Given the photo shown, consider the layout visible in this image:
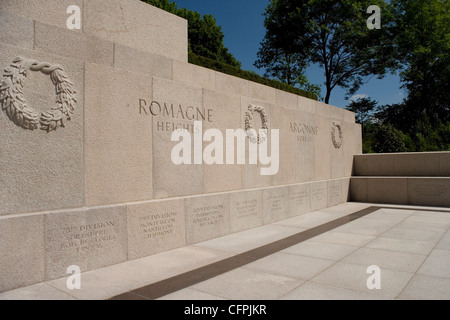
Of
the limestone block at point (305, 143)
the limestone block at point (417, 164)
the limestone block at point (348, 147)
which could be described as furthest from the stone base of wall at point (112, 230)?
the limestone block at point (417, 164)

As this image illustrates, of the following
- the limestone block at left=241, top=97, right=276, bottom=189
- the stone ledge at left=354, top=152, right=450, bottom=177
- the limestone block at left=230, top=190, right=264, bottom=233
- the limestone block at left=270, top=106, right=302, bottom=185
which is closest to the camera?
the limestone block at left=230, top=190, right=264, bottom=233

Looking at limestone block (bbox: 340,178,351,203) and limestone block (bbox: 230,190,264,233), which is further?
limestone block (bbox: 340,178,351,203)

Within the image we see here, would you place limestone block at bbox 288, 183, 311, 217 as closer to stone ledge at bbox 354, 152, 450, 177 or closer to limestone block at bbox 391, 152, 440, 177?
stone ledge at bbox 354, 152, 450, 177

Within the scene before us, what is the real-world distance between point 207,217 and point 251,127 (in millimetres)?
2593

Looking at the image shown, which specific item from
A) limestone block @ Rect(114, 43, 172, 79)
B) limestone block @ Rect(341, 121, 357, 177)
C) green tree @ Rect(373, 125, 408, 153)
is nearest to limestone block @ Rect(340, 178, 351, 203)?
limestone block @ Rect(341, 121, 357, 177)

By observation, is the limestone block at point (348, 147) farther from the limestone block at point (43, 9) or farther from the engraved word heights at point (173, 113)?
the limestone block at point (43, 9)

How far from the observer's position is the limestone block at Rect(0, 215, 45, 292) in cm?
402

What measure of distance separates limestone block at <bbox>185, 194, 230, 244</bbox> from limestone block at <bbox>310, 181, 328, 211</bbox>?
4096 mm

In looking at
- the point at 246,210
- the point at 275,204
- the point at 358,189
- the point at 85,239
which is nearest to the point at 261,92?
the point at 275,204

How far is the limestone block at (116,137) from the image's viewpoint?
5059 mm

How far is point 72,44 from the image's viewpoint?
17.1ft

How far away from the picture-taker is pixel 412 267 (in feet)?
15.9

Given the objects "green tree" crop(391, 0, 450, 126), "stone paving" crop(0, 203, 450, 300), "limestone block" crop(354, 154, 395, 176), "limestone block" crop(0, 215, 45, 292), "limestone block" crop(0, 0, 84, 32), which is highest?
"green tree" crop(391, 0, 450, 126)

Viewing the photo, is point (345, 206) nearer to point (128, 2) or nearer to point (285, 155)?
point (285, 155)
